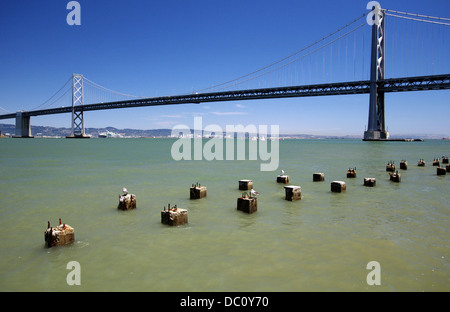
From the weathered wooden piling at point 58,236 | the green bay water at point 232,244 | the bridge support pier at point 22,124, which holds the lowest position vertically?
Result: the green bay water at point 232,244

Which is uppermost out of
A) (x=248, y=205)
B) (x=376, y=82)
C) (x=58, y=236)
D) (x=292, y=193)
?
(x=376, y=82)

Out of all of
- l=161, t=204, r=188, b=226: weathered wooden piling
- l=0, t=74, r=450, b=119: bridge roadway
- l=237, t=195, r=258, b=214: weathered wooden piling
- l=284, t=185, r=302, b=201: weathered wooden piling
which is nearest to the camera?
l=161, t=204, r=188, b=226: weathered wooden piling

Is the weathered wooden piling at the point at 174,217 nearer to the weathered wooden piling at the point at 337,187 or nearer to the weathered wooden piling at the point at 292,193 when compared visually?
the weathered wooden piling at the point at 292,193

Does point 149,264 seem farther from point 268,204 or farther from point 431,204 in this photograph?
point 431,204

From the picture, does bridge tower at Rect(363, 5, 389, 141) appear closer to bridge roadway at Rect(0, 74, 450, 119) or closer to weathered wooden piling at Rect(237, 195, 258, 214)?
bridge roadway at Rect(0, 74, 450, 119)

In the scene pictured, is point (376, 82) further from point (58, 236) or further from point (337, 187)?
point (58, 236)

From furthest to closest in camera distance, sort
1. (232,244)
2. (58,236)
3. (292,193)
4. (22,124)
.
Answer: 1. (22,124)
2. (292,193)
3. (232,244)
4. (58,236)

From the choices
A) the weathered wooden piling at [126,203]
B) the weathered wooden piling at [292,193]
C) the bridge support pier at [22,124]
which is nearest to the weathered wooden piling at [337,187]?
the weathered wooden piling at [292,193]

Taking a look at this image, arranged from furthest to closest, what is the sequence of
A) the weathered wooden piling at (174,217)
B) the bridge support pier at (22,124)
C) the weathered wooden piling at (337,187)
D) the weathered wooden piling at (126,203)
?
the bridge support pier at (22,124) → the weathered wooden piling at (337,187) → the weathered wooden piling at (126,203) → the weathered wooden piling at (174,217)

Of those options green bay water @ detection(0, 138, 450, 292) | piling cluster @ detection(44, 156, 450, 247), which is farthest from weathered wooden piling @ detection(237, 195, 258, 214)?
green bay water @ detection(0, 138, 450, 292)

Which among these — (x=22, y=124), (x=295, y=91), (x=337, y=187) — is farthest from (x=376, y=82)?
(x=22, y=124)
